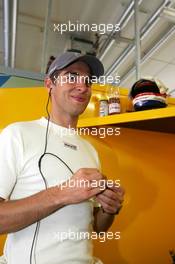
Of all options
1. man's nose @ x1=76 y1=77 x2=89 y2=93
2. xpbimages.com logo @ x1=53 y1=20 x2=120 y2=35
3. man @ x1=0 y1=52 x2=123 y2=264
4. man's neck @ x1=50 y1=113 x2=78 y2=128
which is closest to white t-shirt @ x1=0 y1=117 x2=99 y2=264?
man @ x1=0 y1=52 x2=123 y2=264

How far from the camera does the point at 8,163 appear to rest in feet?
2.47

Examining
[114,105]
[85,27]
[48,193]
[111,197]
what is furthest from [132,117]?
[85,27]

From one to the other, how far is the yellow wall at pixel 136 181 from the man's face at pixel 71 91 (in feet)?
0.98

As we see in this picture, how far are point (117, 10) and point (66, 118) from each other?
192cm

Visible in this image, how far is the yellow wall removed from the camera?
48.8 inches

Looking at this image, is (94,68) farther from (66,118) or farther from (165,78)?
(165,78)

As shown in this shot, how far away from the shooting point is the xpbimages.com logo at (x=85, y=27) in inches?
108

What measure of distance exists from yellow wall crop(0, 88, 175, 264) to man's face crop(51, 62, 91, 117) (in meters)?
0.30

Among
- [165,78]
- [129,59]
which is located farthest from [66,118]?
[165,78]

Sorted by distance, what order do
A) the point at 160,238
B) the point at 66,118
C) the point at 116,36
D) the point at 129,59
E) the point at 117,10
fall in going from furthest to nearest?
the point at 129,59
the point at 116,36
the point at 117,10
the point at 160,238
the point at 66,118

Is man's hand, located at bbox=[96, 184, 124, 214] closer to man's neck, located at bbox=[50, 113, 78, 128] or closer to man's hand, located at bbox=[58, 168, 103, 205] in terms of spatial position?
man's hand, located at bbox=[58, 168, 103, 205]

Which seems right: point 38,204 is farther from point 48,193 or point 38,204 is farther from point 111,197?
point 111,197

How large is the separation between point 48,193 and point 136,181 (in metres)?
0.70

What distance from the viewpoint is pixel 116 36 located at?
280 cm
